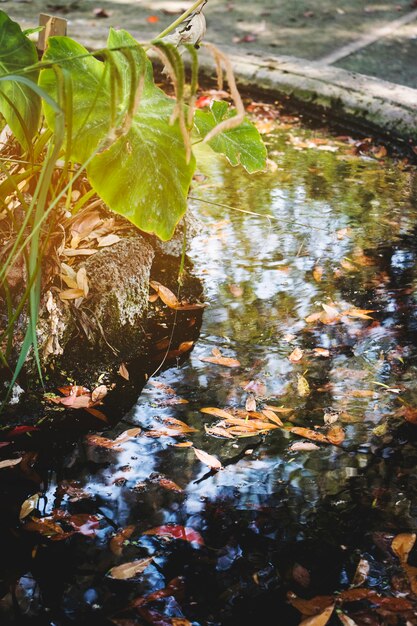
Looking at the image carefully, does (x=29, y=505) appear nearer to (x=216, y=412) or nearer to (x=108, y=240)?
(x=216, y=412)

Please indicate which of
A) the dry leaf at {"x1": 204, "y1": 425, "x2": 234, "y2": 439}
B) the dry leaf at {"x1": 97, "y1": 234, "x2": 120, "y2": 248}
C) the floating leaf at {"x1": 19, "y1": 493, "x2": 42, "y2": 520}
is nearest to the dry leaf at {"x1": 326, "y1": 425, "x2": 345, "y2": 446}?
the dry leaf at {"x1": 204, "y1": 425, "x2": 234, "y2": 439}

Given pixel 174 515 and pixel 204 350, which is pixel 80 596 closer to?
pixel 174 515

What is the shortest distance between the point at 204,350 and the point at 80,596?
89 centimetres

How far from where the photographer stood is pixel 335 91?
3756mm

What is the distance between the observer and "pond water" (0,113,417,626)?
4.36 ft

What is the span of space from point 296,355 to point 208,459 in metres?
0.51

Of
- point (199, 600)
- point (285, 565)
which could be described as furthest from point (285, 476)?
point (199, 600)

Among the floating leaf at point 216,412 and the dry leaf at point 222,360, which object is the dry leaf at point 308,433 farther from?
the dry leaf at point 222,360

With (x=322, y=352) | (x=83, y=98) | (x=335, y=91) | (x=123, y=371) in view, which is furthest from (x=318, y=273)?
(x=335, y=91)

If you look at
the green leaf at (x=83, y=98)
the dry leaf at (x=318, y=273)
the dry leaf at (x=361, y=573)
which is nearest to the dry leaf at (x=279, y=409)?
the dry leaf at (x=361, y=573)

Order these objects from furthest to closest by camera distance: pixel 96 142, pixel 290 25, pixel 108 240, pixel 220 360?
pixel 290 25
pixel 108 240
pixel 220 360
pixel 96 142

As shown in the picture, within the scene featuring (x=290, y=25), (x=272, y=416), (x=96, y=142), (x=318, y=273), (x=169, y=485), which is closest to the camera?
(x=169, y=485)

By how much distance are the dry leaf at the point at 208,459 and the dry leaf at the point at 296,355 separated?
1.54 ft

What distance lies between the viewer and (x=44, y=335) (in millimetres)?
1860
